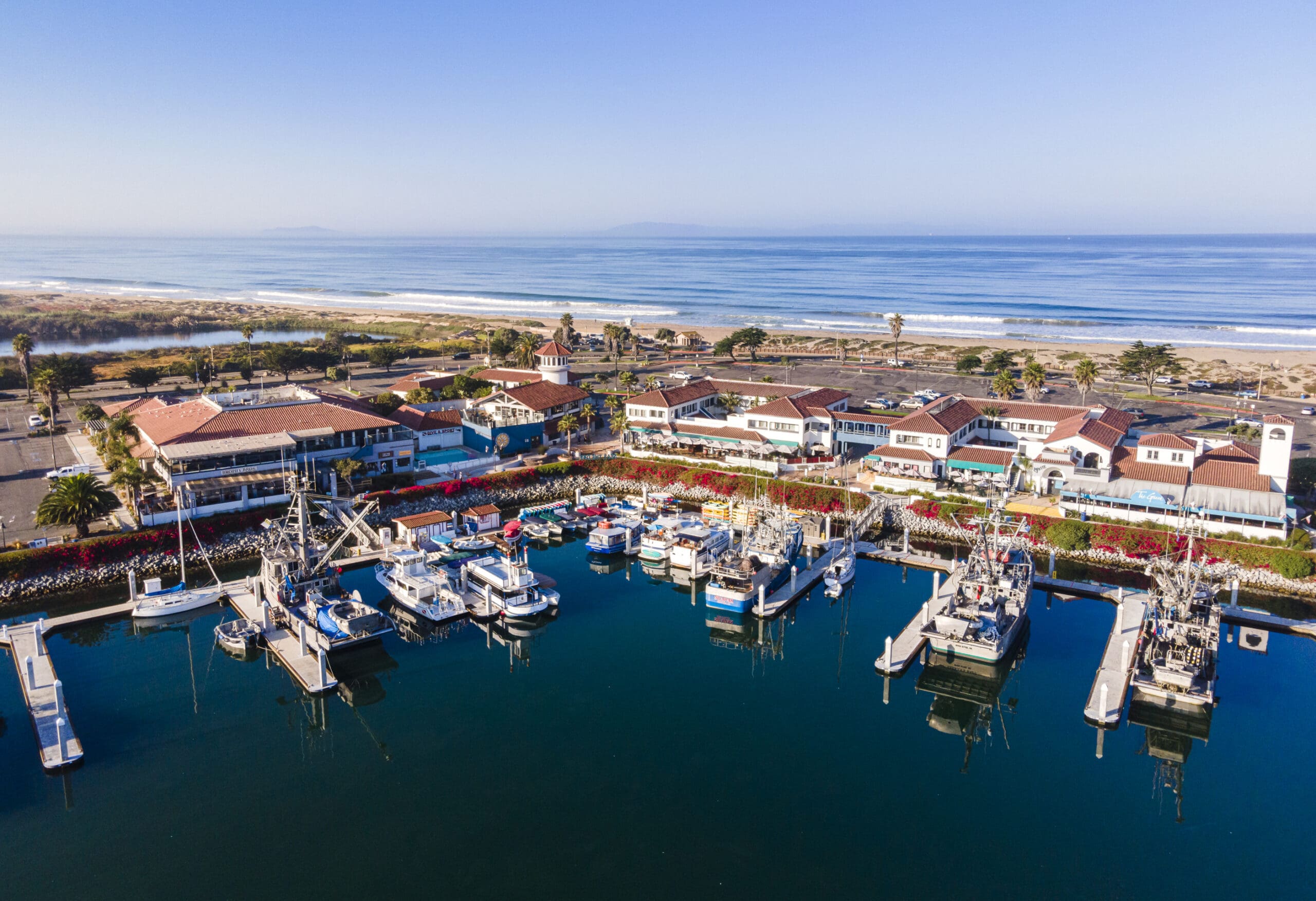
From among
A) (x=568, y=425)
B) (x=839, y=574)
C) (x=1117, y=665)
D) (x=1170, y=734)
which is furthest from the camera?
(x=568, y=425)

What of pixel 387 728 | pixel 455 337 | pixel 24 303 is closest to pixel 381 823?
pixel 387 728

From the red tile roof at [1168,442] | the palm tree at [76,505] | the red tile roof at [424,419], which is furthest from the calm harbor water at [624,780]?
the red tile roof at [424,419]

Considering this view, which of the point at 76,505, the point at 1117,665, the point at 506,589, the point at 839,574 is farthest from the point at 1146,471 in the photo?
the point at 76,505

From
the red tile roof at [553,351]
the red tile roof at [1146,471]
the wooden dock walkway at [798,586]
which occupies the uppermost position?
the red tile roof at [553,351]

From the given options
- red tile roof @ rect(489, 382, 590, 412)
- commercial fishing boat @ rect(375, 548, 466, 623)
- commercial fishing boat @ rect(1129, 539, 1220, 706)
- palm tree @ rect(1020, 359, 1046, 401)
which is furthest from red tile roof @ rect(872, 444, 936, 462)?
commercial fishing boat @ rect(375, 548, 466, 623)

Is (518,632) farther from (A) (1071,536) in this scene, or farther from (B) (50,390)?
(B) (50,390)

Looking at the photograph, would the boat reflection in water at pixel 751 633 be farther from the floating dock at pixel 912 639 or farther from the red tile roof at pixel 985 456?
the red tile roof at pixel 985 456

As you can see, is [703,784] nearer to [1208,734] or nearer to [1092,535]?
[1208,734]
